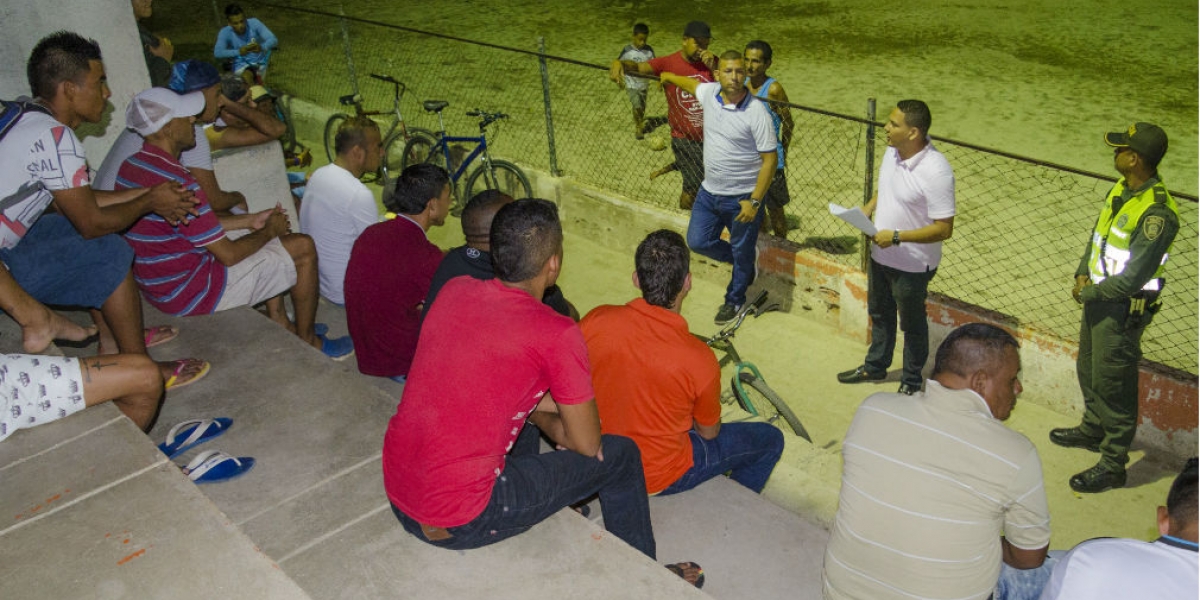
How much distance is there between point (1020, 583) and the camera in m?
3.43

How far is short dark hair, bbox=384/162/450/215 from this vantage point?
192 inches

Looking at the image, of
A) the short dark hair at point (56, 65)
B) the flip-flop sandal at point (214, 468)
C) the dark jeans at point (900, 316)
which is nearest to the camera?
the flip-flop sandal at point (214, 468)

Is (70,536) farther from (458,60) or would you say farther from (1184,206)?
(458,60)

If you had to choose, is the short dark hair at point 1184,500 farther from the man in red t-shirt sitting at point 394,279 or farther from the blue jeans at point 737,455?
the man in red t-shirt sitting at point 394,279

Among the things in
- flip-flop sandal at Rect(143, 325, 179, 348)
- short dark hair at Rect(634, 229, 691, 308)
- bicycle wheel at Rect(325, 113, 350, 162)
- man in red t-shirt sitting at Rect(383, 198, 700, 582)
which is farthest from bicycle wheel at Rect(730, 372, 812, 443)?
bicycle wheel at Rect(325, 113, 350, 162)

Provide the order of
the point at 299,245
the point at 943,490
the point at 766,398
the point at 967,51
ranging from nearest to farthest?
the point at 943,490 → the point at 299,245 → the point at 766,398 → the point at 967,51

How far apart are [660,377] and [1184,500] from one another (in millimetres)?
1748

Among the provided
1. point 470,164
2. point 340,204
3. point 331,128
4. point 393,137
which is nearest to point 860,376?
point 340,204

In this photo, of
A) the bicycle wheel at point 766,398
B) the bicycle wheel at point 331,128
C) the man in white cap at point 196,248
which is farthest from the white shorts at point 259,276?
the bicycle wheel at point 331,128

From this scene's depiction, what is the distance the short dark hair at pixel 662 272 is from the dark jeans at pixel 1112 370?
8.57 feet

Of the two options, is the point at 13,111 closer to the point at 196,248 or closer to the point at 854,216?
the point at 196,248

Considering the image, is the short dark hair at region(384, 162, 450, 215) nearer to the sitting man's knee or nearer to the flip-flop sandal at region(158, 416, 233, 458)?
the sitting man's knee

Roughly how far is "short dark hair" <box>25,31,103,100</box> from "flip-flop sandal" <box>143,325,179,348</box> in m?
1.32

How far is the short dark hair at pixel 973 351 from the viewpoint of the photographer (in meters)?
3.18
